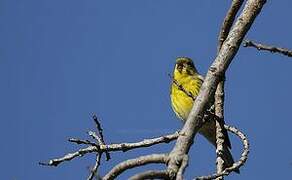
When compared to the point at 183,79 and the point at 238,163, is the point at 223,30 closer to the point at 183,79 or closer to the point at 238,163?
the point at 238,163

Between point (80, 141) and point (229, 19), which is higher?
point (229, 19)

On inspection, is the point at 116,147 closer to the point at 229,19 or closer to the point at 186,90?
the point at 229,19

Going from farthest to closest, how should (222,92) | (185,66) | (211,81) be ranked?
(185,66)
(222,92)
(211,81)

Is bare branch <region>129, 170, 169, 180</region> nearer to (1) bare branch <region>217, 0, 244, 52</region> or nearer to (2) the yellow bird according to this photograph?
(1) bare branch <region>217, 0, 244, 52</region>

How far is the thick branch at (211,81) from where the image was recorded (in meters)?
2.68

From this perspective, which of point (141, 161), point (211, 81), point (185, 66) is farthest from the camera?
point (185, 66)

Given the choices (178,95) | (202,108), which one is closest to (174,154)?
(202,108)

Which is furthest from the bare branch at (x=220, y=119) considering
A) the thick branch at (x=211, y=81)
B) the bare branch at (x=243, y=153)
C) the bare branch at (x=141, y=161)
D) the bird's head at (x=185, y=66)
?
the bird's head at (x=185, y=66)

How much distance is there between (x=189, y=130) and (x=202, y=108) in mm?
212

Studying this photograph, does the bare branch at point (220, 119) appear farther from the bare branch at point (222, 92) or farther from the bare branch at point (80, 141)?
the bare branch at point (80, 141)

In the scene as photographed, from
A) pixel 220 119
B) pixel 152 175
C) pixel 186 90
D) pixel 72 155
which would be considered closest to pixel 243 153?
pixel 220 119

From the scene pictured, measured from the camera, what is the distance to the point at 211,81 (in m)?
3.27

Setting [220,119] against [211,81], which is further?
[220,119]

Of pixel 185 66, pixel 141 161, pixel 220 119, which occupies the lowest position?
pixel 141 161
